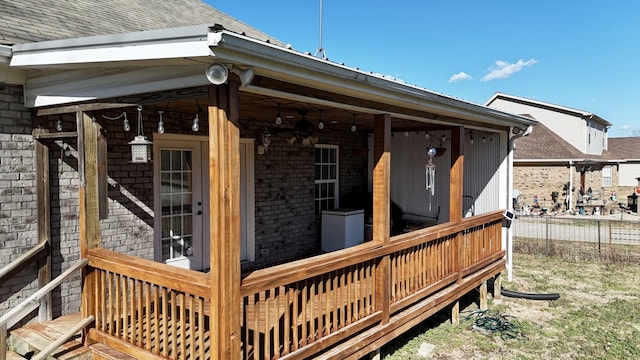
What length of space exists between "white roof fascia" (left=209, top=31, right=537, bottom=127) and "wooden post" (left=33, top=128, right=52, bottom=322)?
256cm

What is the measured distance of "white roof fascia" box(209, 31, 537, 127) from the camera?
2340 millimetres

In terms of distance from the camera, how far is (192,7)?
8.09 m

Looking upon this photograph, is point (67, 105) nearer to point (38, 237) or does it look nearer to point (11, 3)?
point (38, 237)

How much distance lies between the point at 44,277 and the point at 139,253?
106 cm

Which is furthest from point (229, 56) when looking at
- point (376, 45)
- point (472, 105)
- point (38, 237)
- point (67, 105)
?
point (376, 45)

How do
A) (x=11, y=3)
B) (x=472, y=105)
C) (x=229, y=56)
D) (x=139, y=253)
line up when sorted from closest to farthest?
(x=229, y=56) < (x=11, y=3) < (x=139, y=253) < (x=472, y=105)

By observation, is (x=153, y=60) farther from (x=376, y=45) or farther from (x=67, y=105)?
(x=376, y=45)

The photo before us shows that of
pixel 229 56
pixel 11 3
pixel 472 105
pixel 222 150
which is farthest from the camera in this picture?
pixel 472 105

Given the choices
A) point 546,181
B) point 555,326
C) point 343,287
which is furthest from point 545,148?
point 343,287

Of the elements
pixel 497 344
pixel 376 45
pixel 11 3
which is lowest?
pixel 497 344

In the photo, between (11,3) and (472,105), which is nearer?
(11,3)

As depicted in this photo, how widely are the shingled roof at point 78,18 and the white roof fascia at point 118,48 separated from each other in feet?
1.42

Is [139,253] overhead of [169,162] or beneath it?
beneath

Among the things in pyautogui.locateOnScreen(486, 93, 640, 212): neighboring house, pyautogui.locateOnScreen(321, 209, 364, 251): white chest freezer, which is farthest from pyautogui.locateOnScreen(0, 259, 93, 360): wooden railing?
pyautogui.locateOnScreen(486, 93, 640, 212): neighboring house
